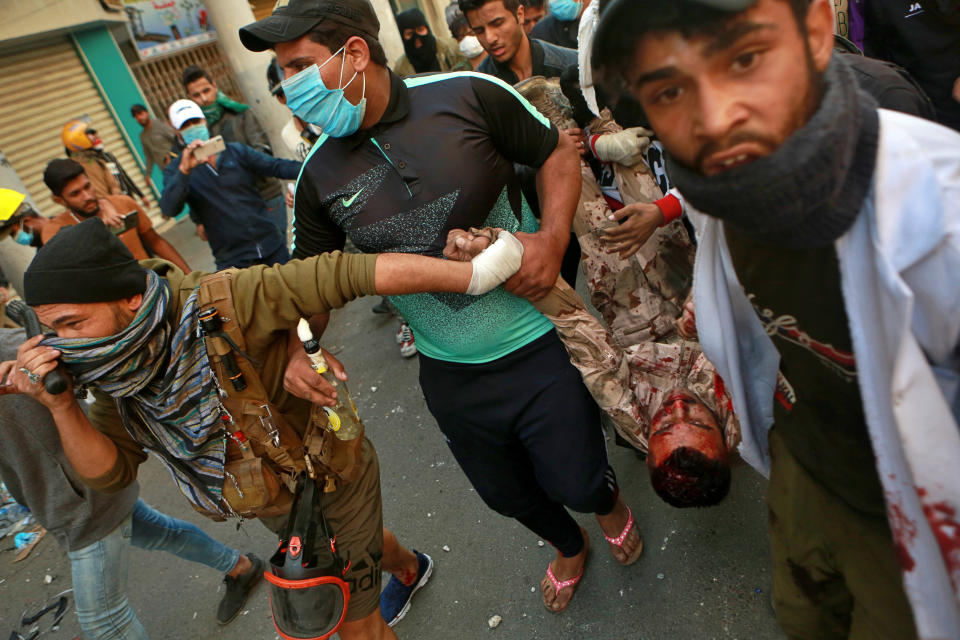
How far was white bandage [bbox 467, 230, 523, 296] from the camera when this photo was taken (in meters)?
1.89

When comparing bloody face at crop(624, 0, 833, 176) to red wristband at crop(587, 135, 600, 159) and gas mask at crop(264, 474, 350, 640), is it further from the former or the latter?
gas mask at crop(264, 474, 350, 640)

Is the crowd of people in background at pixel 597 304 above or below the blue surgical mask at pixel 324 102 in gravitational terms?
below

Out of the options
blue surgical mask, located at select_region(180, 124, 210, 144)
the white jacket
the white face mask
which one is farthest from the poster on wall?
the white jacket

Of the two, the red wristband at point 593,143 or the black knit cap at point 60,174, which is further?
the black knit cap at point 60,174

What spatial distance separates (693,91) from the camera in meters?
1.01

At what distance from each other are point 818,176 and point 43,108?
1161 centimetres

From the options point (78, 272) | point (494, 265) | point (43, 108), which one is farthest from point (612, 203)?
Answer: point (43, 108)

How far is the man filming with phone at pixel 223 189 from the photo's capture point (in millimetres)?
4598

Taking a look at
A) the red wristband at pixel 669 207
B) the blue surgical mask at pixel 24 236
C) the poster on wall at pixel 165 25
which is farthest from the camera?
the poster on wall at pixel 165 25

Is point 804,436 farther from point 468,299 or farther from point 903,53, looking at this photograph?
point 903,53

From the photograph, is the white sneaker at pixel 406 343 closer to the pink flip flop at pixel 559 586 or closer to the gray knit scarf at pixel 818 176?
the pink flip flop at pixel 559 586

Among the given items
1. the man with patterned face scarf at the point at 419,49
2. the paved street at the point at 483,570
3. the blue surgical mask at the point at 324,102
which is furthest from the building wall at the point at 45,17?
the blue surgical mask at the point at 324,102

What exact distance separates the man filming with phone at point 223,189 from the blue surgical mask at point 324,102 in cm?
276

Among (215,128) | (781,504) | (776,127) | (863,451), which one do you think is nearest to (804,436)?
(863,451)
